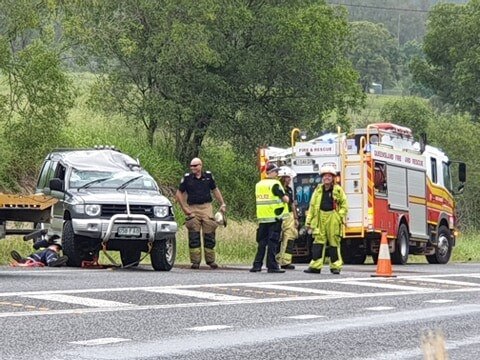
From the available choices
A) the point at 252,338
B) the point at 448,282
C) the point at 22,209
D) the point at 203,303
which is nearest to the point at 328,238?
the point at 448,282

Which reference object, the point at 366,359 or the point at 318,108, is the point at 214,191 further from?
the point at 318,108

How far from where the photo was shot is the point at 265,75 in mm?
44188

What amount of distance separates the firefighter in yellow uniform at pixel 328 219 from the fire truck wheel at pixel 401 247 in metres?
7.94

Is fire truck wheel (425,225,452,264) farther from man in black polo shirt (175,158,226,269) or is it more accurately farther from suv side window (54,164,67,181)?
suv side window (54,164,67,181)

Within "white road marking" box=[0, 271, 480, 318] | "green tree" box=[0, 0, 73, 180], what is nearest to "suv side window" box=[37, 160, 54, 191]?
"white road marking" box=[0, 271, 480, 318]

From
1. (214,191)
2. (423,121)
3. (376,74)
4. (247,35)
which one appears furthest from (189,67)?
(376,74)

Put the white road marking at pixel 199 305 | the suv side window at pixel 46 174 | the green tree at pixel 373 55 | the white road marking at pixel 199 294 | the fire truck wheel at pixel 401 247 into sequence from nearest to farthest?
the white road marking at pixel 199 305 → the white road marking at pixel 199 294 → the suv side window at pixel 46 174 → the fire truck wheel at pixel 401 247 → the green tree at pixel 373 55

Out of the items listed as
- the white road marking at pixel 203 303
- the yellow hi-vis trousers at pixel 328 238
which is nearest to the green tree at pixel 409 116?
the yellow hi-vis trousers at pixel 328 238

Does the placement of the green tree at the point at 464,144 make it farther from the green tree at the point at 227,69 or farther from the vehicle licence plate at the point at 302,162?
the vehicle licence plate at the point at 302,162

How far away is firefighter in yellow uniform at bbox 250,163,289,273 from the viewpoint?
1959 centimetres

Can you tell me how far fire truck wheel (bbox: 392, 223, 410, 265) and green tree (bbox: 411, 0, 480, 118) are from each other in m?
46.4

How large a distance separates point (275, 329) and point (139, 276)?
6.52 metres

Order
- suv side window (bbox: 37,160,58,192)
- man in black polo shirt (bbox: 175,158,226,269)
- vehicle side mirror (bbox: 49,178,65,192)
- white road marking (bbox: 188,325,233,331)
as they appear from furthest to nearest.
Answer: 1. suv side window (bbox: 37,160,58,192)
2. man in black polo shirt (bbox: 175,158,226,269)
3. vehicle side mirror (bbox: 49,178,65,192)
4. white road marking (bbox: 188,325,233,331)

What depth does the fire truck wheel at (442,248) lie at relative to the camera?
2991 cm
